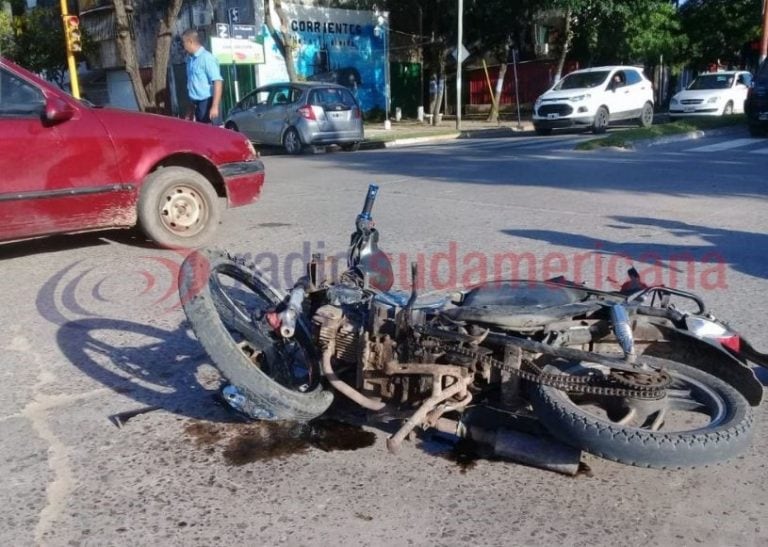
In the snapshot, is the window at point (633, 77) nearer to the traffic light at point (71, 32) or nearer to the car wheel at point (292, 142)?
the car wheel at point (292, 142)

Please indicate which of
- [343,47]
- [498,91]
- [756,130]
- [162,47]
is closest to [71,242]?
[162,47]

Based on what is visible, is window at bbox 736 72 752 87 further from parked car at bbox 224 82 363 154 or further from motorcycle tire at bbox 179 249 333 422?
motorcycle tire at bbox 179 249 333 422

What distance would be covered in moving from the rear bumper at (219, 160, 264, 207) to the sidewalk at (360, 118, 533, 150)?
1281cm

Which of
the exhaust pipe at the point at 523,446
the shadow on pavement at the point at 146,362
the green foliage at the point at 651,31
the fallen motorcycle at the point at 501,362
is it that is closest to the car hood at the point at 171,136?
the shadow on pavement at the point at 146,362

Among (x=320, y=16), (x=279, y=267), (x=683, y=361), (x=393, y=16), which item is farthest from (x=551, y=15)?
(x=683, y=361)

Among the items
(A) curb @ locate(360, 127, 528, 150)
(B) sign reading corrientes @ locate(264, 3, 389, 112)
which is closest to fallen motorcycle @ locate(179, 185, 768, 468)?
(A) curb @ locate(360, 127, 528, 150)

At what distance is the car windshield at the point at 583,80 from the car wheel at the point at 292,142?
8544mm

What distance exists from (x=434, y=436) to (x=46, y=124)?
438 centimetres

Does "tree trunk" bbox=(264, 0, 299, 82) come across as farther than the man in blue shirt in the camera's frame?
Yes

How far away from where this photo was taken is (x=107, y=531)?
105 inches

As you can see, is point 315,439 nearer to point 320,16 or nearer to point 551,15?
point 320,16

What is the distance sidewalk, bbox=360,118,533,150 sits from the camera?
20750 millimetres

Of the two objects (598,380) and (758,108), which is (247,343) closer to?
(598,380)

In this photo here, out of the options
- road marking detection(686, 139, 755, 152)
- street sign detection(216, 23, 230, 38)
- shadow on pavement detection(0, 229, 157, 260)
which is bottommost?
shadow on pavement detection(0, 229, 157, 260)
